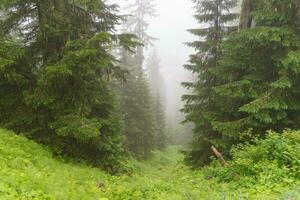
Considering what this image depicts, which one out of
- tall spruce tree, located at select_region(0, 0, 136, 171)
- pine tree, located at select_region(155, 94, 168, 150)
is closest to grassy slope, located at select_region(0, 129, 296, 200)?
tall spruce tree, located at select_region(0, 0, 136, 171)

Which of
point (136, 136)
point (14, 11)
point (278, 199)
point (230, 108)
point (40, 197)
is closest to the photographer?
point (278, 199)

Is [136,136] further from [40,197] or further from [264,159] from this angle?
[40,197]

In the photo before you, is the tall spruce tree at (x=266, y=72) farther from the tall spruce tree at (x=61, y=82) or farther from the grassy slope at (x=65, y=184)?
the tall spruce tree at (x=61, y=82)

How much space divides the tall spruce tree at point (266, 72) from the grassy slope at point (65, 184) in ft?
9.40

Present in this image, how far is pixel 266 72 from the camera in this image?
43.9 ft

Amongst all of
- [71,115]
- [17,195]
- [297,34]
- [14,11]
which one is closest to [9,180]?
[17,195]

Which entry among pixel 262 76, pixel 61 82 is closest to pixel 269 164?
pixel 262 76

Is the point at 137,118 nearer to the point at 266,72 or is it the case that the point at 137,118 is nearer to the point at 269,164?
the point at 266,72

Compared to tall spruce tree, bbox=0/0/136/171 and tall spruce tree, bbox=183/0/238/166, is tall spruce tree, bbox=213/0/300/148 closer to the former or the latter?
tall spruce tree, bbox=183/0/238/166

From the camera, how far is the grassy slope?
7152mm

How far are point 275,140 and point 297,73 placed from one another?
3.35 metres

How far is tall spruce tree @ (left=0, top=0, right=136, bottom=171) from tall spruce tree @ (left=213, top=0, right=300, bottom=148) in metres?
4.11

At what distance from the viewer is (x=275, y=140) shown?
9.70 meters

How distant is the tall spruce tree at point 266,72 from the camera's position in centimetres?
1184
